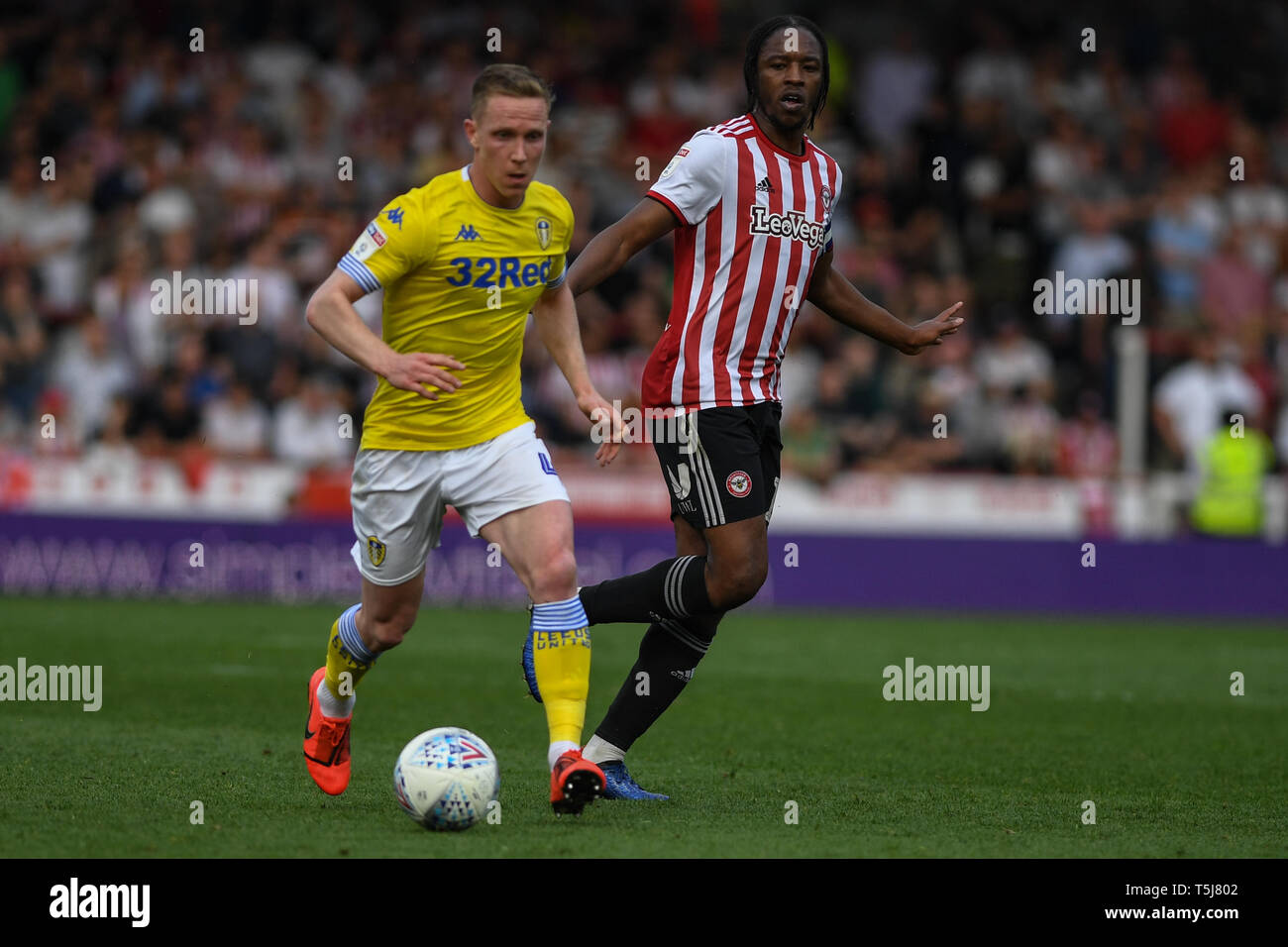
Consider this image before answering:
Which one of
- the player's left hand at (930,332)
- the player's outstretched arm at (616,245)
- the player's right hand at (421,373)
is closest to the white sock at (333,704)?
the player's right hand at (421,373)

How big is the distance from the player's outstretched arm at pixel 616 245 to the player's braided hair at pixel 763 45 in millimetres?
651

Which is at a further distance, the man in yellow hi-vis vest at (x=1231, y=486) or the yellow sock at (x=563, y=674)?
the man in yellow hi-vis vest at (x=1231, y=486)

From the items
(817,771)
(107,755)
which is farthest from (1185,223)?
(107,755)

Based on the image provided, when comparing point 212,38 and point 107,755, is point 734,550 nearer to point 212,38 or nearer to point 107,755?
point 107,755

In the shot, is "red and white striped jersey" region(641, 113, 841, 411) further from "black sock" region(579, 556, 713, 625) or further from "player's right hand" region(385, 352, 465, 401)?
"player's right hand" region(385, 352, 465, 401)

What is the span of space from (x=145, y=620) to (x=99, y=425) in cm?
322

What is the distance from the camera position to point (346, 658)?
6703 millimetres

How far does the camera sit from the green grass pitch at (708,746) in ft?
18.5

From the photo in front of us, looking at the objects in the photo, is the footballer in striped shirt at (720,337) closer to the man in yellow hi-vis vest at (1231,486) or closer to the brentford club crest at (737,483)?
the brentford club crest at (737,483)

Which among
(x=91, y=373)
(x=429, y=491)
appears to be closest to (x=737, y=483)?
(x=429, y=491)

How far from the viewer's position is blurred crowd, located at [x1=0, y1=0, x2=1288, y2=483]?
16109mm

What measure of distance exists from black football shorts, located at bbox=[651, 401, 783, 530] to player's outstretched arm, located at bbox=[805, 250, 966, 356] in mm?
673

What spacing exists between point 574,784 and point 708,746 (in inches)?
91.2

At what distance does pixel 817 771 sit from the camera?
729 centimetres
